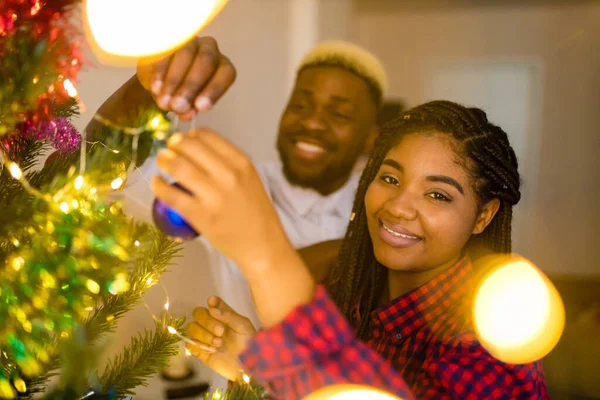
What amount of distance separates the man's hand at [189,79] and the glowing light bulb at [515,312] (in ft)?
1.32

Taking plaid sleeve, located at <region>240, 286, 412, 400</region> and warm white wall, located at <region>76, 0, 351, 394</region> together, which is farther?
warm white wall, located at <region>76, 0, 351, 394</region>

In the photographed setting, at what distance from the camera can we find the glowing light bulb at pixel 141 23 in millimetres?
403

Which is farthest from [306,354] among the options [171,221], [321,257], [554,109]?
[554,109]

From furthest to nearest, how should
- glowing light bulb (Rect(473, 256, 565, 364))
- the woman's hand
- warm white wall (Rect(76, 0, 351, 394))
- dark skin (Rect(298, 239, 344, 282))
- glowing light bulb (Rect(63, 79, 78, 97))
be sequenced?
dark skin (Rect(298, 239, 344, 282))
warm white wall (Rect(76, 0, 351, 394))
glowing light bulb (Rect(473, 256, 565, 364))
glowing light bulb (Rect(63, 79, 78, 97))
the woman's hand

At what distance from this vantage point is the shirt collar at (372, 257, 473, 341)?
651mm

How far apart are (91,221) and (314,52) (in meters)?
0.71

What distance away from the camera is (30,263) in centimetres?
40

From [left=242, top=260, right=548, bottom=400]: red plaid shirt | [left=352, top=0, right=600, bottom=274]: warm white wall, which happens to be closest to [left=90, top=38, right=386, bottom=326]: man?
[left=242, top=260, right=548, bottom=400]: red plaid shirt

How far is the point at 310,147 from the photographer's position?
102 cm

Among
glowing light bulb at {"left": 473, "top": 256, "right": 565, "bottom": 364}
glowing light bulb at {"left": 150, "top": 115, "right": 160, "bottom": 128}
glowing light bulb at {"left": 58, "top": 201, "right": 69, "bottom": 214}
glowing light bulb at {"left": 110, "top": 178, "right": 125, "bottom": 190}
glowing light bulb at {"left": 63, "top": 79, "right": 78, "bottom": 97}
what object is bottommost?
glowing light bulb at {"left": 473, "top": 256, "right": 565, "bottom": 364}

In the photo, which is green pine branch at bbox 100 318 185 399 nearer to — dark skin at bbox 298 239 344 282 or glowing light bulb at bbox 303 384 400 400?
glowing light bulb at bbox 303 384 400 400

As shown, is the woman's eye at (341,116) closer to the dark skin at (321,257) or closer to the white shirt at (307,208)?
the white shirt at (307,208)

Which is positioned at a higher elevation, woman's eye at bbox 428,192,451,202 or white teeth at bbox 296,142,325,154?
woman's eye at bbox 428,192,451,202

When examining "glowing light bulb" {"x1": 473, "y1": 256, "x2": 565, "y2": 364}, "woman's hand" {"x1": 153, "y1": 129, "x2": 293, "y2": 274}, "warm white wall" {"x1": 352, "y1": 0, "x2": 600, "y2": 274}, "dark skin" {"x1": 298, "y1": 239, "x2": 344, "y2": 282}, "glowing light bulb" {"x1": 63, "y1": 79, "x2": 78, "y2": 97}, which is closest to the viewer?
"woman's hand" {"x1": 153, "y1": 129, "x2": 293, "y2": 274}
